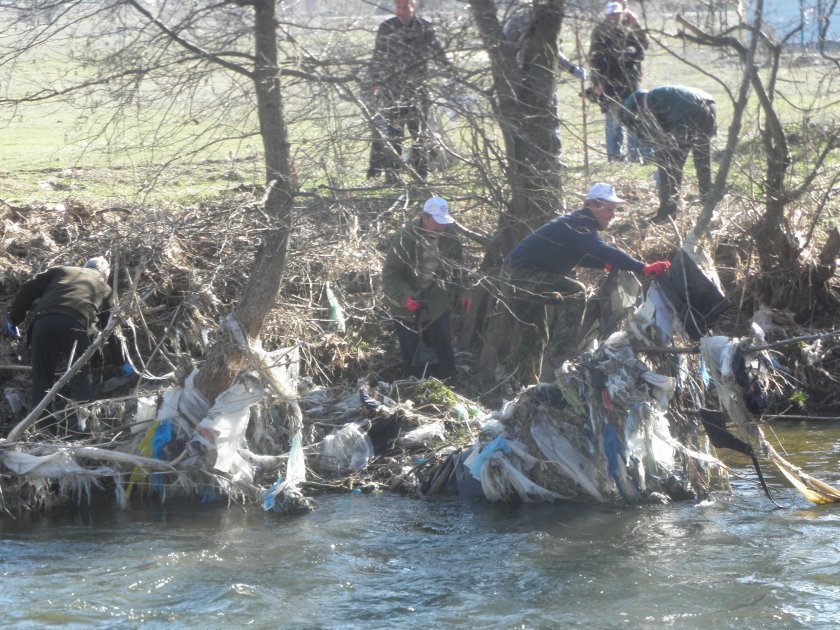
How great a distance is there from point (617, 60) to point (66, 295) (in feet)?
17.0

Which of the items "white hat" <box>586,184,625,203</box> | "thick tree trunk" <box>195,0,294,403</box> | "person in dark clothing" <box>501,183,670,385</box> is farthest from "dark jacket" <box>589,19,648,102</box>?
"thick tree trunk" <box>195,0,294,403</box>

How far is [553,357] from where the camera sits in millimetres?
9625

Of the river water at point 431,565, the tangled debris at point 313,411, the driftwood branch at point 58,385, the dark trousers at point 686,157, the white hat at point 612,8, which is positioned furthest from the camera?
the dark trousers at point 686,157

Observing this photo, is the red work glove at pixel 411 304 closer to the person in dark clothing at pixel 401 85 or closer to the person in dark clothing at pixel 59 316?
the person in dark clothing at pixel 401 85

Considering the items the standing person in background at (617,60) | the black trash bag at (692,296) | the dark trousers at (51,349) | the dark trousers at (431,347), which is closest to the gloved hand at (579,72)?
the standing person in background at (617,60)

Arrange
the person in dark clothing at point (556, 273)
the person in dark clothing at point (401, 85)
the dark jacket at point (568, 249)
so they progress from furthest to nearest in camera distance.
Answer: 1. the person in dark clothing at point (556, 273)
2. the dark jacket at point (568, 249)
3. the person in dark clothing at point (401, 85)

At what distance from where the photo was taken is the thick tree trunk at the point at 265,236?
26.3 feet

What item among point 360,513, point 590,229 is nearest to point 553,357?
point 590,229

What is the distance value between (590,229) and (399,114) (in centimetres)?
175

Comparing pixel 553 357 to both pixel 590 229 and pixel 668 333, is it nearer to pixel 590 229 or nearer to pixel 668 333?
pixel 590 229

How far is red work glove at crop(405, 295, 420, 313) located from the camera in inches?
355

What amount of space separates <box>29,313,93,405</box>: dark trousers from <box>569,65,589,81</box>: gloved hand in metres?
4.62

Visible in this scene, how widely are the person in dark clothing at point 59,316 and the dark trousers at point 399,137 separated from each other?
7.72 feet

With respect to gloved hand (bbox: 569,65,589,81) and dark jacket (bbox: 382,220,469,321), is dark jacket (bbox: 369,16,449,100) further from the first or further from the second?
gloved hand (bbox: 569,65,589,81)
